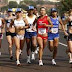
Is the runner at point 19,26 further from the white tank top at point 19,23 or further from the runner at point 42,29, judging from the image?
the runner at point 42,29

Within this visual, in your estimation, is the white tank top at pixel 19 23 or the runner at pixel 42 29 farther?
the white tank top at pixel 19 23

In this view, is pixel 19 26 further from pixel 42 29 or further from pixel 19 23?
pixel 42 29

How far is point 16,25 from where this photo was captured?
12.4m

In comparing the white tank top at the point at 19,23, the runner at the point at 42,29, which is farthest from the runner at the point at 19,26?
the runner at the point at 42,29

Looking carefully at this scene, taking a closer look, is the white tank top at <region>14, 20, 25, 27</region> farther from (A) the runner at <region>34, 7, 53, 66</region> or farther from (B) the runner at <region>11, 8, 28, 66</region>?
(A) the runner at <region>34, 7, 53, 66</region>

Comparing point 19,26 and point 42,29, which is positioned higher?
point 19,26

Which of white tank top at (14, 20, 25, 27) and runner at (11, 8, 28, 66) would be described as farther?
white tank top at (14, 20, 25, 27)

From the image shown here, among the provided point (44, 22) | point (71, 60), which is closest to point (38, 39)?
point (44, 22)

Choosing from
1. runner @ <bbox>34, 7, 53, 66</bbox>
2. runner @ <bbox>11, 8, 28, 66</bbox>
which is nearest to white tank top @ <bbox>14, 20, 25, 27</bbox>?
runner @ <bbox>11, 8, 28, 66</bbox>

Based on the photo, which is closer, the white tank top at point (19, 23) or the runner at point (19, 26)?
the runner at point (19, 26)

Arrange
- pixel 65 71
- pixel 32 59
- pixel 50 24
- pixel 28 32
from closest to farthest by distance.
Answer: pixel 65 71 → pixel 50 24 → pixel 28 32 → pixel 32 59

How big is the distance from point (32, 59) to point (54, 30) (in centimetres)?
190

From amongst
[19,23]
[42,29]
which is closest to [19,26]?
[19,23]

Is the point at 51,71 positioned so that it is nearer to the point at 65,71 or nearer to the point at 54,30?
the point at 65,71
